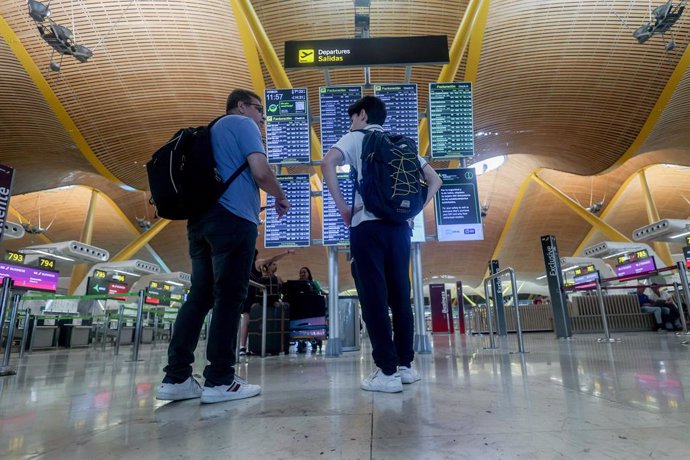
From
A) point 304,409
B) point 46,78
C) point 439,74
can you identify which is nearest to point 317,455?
point 304,409

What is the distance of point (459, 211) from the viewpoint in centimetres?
590

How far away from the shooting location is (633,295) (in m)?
13.7

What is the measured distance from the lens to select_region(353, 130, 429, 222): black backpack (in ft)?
7.35

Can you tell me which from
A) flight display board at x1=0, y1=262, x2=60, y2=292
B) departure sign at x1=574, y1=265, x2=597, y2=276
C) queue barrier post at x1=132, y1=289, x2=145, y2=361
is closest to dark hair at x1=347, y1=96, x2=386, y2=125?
queue barrier post at x1=132, y1=289, x2=145, y2=361

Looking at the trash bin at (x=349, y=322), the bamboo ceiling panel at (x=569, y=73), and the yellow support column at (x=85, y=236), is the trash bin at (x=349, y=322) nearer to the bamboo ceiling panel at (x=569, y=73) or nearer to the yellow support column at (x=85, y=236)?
the bamboo ceiling panel at (x=569, y=73)

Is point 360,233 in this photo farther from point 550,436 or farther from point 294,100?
point 294,100

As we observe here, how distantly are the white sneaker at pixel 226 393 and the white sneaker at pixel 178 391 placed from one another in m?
0.18

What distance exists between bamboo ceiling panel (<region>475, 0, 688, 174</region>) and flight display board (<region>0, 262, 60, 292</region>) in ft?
43.6

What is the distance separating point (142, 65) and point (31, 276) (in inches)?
258

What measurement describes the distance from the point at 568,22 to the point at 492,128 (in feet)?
14.8

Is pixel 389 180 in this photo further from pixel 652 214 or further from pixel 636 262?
pixel 652 214

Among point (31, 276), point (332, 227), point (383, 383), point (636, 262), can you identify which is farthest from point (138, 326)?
point (636, 262)

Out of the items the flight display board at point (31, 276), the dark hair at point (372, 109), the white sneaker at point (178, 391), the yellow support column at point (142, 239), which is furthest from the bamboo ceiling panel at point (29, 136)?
the white sneaker at point (178, 391)

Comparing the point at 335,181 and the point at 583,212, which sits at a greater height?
the point at 583,212
